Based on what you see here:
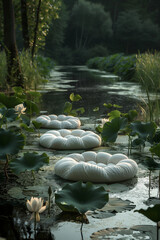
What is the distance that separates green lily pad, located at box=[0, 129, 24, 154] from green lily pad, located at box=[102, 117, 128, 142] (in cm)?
94

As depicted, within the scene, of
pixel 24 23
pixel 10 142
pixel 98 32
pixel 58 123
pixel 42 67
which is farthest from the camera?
pixel 98 32

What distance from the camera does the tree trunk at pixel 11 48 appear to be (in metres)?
8.47

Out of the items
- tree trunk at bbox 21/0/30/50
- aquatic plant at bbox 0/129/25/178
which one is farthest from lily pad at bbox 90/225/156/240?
tree trunk at bbox 21/0/30/50

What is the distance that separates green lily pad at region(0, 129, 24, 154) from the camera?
2.46m

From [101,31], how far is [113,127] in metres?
42.0

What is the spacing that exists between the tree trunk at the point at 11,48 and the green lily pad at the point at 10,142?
19.6 ft

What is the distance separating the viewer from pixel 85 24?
144 feet

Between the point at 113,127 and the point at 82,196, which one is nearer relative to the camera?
the point at 82,196

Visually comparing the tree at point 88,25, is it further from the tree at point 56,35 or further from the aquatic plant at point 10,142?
the aquatic plant at point 10,142

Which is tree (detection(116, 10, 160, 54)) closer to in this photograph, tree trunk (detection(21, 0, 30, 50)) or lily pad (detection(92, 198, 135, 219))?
tree trunk (detection(21, 0, 30, 50))

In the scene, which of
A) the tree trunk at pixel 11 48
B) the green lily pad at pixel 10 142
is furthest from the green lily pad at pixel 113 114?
the tree trunk at pixel 11 48

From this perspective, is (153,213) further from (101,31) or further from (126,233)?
(101,31)

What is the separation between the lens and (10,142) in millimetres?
2520

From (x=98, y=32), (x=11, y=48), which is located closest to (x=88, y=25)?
(x=98, y=32)
